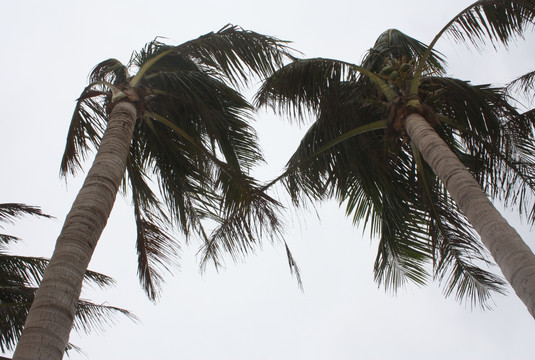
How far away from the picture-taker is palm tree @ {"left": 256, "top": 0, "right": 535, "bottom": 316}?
672 centimetres

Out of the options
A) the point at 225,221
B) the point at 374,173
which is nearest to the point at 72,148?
the point at 225,221

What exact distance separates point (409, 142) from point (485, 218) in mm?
2823

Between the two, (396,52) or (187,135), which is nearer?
(187,135)

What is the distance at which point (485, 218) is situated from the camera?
473cm

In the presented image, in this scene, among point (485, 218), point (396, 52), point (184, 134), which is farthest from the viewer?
point (396, 52)

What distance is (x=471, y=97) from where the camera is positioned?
7.16m

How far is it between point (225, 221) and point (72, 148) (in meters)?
2.16

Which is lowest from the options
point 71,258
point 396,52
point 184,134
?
point 71,258

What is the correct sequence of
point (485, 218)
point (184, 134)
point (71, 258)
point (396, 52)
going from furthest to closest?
point (396, 52) → point (184, 134) → point (485, 218) → point (71, 258)

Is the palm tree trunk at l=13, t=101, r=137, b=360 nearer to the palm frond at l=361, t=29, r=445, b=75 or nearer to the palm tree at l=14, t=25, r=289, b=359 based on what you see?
the palm tree at l=14, t=25, r=289, b=359

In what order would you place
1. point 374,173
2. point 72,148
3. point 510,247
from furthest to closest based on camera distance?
1. point 374,173
2. point 72,148
3. point 510,247

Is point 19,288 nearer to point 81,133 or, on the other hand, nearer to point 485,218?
point 81,133

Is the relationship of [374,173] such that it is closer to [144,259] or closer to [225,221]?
[225,221]

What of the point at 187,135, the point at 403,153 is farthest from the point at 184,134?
the point at 403,153
